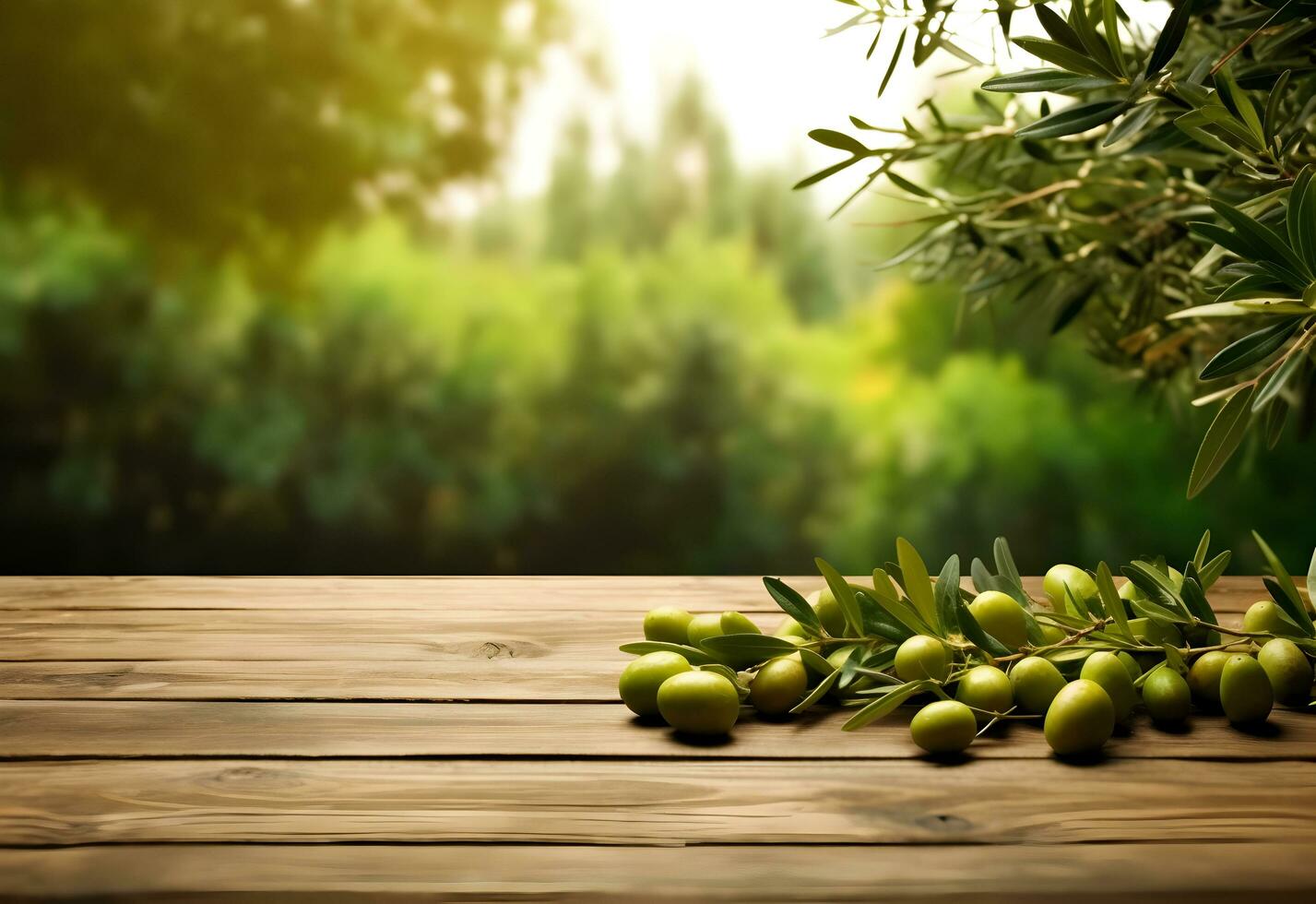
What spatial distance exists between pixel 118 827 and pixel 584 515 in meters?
1.97

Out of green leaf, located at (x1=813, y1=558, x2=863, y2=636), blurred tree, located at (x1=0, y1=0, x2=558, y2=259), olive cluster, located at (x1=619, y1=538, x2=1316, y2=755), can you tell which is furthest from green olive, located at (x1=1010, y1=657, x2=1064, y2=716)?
blurred tree, located at (x1=0, y1=0, x2=558, y2=259)

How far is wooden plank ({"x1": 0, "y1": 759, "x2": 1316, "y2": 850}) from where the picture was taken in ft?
1.82

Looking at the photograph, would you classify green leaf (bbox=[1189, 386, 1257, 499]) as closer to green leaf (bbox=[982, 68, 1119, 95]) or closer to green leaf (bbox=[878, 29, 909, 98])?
green leaf (bbox=[982, 68, 1119, 95])

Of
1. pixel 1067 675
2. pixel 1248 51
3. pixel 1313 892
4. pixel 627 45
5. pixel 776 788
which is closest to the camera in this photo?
pixel 1313 892

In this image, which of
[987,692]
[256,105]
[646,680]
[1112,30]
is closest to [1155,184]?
[1112,30]

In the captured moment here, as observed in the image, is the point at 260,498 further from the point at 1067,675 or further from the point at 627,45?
the point at 1067,675

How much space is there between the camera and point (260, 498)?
252cm

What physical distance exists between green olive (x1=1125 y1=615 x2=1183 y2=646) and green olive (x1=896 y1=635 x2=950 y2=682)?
0.45 feet

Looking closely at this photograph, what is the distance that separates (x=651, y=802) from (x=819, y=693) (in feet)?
0.50

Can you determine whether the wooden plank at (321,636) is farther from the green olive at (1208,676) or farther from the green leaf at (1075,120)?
the green leaf at (1075,120)

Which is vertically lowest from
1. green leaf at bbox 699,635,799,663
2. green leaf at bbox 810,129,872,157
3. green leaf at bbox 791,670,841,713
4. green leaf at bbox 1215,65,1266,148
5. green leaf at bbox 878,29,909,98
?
green leaf at bbox 791,670,841,713

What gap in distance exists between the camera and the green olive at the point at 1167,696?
69 cm

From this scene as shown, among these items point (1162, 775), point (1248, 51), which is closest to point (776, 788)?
point (1162, 775)

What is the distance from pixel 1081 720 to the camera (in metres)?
0.64
